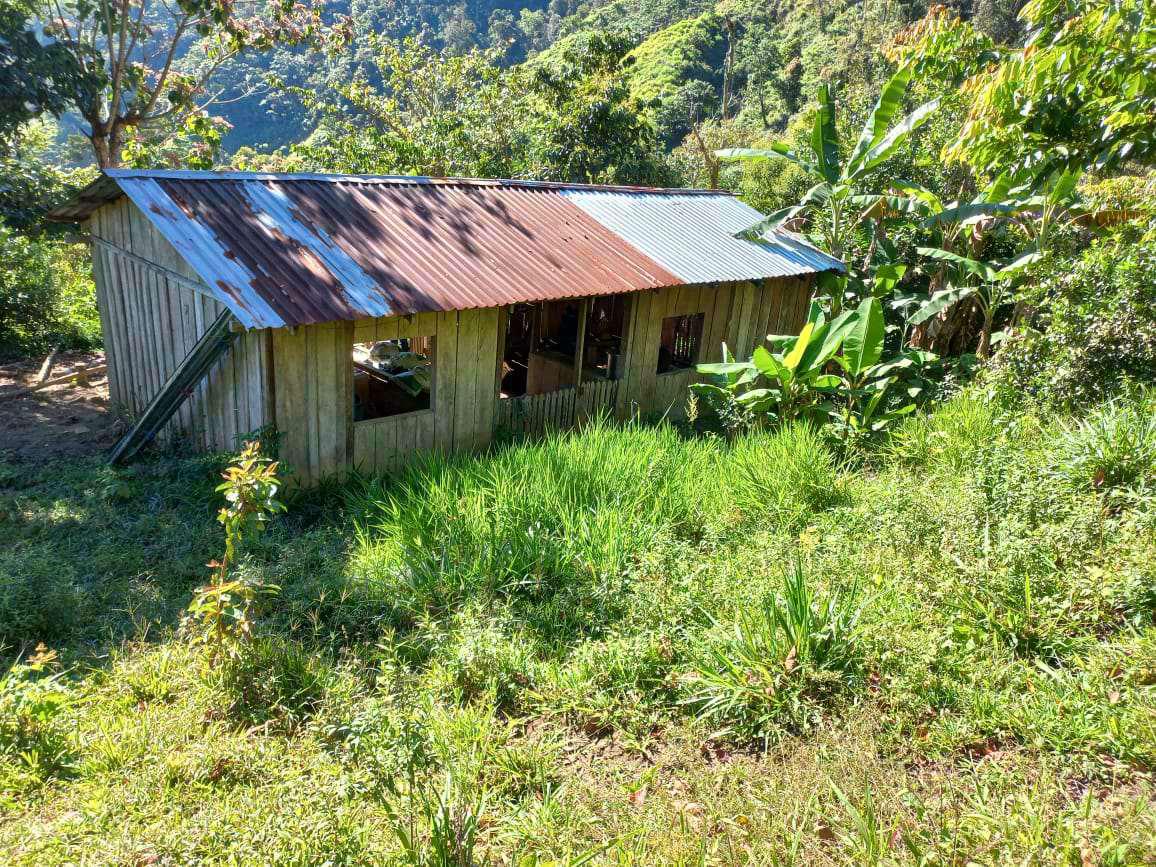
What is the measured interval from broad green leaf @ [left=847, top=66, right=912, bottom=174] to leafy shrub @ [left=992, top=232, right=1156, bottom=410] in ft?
9.94

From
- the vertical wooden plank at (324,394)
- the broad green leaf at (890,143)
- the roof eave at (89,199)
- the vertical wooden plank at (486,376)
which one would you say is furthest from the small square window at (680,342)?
the roof eave at (89,199)

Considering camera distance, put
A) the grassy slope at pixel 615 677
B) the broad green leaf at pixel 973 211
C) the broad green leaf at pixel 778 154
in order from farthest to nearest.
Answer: the broad green leaf at pixel 778 154 → the broad green leaf at pixel 973 211 → the grassy slope at pixel 615 677

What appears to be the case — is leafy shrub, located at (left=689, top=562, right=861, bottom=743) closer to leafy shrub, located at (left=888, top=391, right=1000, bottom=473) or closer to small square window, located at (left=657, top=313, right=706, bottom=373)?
leafy shrub, located at (left=888, top=391, right=1000, bottom=473)

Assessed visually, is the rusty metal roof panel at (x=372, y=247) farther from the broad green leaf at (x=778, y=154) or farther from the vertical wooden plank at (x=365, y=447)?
the broad green leaf at (x=778, y=154)

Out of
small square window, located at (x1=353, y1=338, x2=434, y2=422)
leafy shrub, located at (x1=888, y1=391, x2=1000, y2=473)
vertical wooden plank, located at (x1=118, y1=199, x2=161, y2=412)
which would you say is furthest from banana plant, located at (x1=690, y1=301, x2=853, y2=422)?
vertical wooden plank, located at (x1=118, y1=199, x2=161, y2=412)

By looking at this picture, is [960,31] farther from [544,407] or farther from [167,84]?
[167,84]

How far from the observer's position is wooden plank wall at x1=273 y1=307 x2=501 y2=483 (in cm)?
714

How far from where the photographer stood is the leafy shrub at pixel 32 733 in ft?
11.9

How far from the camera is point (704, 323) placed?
10.8 metres

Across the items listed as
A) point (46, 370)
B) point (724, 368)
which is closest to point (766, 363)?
point (724, 368)

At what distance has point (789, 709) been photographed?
4.05m

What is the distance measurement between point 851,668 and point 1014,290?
859 centimetres

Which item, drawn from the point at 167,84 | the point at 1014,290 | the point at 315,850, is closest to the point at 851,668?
the point at 315,850

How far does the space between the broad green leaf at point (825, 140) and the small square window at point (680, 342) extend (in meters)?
2.52
